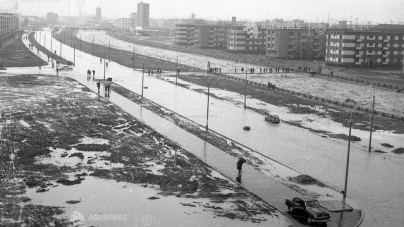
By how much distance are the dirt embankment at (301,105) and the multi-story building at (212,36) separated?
2739 inches

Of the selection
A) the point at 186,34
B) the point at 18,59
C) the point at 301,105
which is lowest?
the point at 301,105

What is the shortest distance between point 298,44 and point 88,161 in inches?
3161

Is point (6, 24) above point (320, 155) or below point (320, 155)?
above

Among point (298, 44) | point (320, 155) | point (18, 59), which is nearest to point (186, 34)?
point (298, 44)

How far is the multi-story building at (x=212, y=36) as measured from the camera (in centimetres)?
13025

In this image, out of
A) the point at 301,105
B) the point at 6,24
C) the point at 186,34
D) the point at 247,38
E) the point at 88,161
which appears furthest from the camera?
the point at 6,24

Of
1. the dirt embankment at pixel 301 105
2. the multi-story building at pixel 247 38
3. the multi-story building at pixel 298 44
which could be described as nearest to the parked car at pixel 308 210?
the dirt embankment at pixel 301 105

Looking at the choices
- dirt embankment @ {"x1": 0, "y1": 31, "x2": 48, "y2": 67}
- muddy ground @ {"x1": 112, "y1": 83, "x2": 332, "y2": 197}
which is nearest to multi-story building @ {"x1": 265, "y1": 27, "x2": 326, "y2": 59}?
dirt embankment @ {"x1": 0, "y1": 31, "x2": 48, "y2": 67}

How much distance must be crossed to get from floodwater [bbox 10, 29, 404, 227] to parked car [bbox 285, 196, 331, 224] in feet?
4.83

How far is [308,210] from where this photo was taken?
1719 centimetres

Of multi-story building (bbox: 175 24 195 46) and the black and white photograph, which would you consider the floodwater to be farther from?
multi-story building (bbox: 175 24 195 46)

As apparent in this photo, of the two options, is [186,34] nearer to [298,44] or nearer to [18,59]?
[298,44]

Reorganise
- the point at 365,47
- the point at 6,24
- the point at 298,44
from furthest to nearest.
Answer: the point at 6,24 < the point at 298,44 < the point at 365,47

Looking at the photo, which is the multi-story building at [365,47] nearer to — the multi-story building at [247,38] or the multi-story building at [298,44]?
the multi-story building at [298,44]
